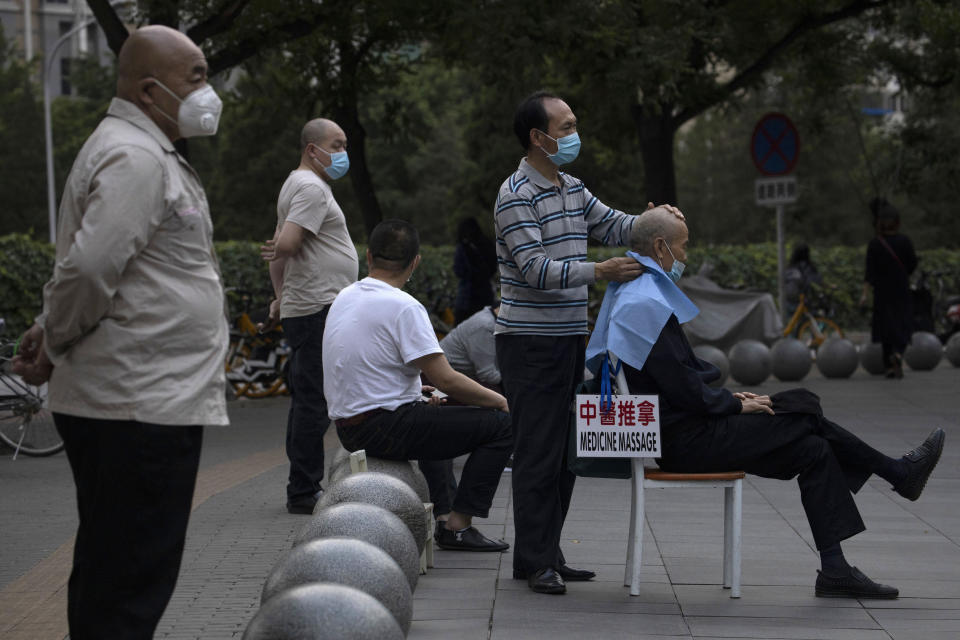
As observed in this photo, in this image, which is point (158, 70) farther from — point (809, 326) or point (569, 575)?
point (809, 326)

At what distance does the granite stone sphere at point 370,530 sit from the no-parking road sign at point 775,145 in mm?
11204

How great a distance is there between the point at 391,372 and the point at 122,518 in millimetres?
2629

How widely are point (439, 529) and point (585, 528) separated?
980mm

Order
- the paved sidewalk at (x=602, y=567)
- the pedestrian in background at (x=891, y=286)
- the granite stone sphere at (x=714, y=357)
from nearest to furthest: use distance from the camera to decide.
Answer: the paved sidewalk at (x=602, y=567)
the granite stone sphere at (x=714, y=357)
the pedestrian in background at (x=891, y=286)

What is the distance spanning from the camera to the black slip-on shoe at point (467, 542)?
6812mm

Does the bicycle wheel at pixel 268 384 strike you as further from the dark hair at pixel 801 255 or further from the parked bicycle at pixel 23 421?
the dark hair at pixel 801 255

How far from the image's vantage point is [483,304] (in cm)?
1410

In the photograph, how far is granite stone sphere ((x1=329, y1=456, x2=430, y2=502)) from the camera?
20.6ft

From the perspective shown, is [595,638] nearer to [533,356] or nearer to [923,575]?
[533,356]

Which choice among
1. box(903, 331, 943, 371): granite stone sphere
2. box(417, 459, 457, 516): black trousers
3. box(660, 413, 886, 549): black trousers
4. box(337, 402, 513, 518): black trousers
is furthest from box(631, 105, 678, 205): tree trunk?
box(660, 413, 886, 549): black trousers

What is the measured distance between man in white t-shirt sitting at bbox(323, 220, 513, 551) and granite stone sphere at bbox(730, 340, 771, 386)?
A: 909 centimetres

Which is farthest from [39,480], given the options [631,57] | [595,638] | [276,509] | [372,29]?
[372,29]

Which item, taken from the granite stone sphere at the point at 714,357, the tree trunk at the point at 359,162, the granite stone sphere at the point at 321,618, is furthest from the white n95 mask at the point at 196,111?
the tree trunk at the point at 359,162

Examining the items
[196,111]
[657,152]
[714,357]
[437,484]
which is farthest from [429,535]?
[657,152]
